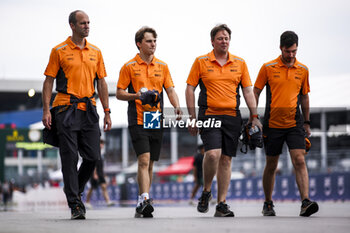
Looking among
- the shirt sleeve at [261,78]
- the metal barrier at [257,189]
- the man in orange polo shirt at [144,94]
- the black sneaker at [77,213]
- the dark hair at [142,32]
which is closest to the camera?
the black sneaker at [77,213]

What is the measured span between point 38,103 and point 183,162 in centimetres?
1102

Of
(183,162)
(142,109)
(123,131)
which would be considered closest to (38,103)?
(123,131)

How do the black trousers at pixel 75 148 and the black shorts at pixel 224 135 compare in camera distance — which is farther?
the black shorts at pixel 224 135

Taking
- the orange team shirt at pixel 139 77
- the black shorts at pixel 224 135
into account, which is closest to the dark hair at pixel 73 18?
the orange team shirt at pixel 139 77

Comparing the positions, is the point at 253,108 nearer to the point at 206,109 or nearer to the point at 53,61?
the point at 206,109

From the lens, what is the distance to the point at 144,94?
8820 mm

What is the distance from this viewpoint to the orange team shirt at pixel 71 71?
8414mm

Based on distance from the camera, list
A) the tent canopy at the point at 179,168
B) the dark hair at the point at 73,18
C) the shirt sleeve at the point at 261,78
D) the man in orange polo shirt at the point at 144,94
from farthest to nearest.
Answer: the tent canopy at the point at 179,168, the shirt sleeve at the point at 261,78, the man in orange polo shirt at the point at 144,94, the dark hair at the point at 73,18

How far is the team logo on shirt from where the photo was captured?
357 inches

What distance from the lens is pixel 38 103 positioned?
107ft

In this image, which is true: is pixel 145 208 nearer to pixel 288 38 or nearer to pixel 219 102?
pixel 219 102

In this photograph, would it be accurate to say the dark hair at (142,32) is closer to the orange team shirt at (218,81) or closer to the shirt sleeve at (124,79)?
the shirt sleeve at (124,79)

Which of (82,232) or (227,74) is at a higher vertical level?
(227,74)

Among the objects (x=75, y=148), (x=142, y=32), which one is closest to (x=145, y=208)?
(x=75, y=148)
